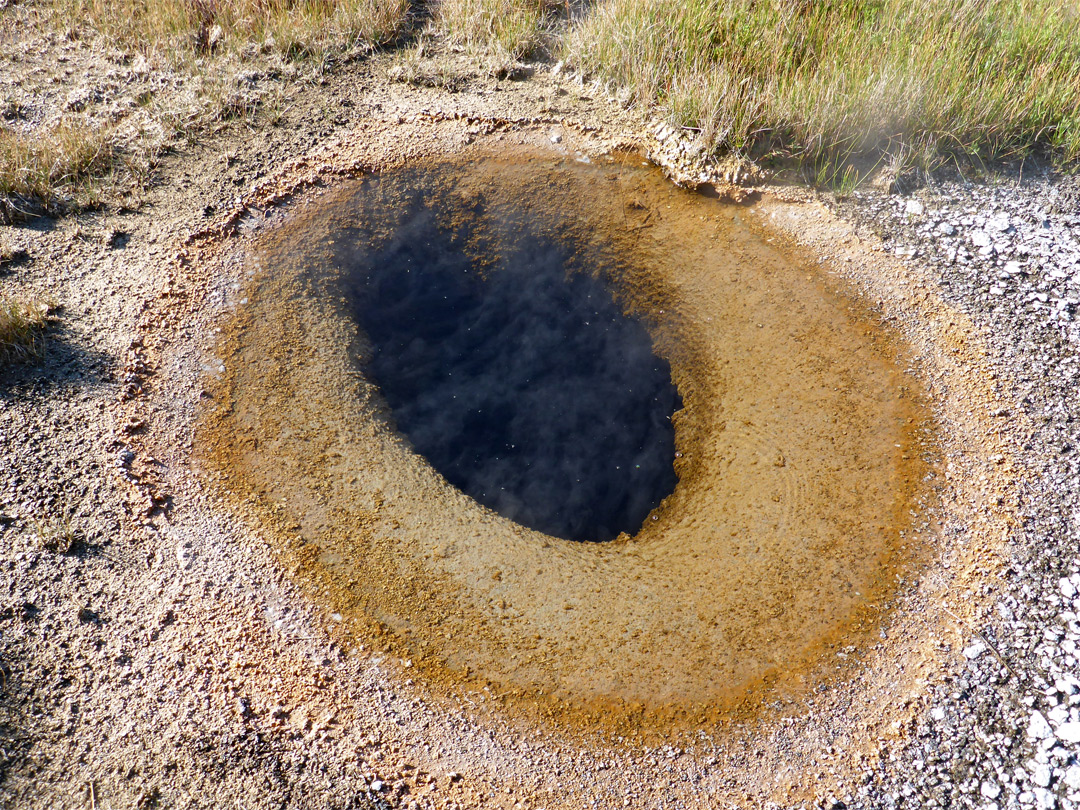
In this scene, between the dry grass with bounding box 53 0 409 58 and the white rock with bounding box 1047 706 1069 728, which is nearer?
the white rock with bounding box 1047 706 1069 728

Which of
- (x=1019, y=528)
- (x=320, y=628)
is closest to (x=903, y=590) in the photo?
(x=1019, y=528)

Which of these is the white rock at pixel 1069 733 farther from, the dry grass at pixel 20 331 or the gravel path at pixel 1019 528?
the dry grass at pixel 20 331

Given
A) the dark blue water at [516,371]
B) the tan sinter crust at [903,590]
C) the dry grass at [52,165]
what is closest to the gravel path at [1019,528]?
the tan sinter crust at [903,590]

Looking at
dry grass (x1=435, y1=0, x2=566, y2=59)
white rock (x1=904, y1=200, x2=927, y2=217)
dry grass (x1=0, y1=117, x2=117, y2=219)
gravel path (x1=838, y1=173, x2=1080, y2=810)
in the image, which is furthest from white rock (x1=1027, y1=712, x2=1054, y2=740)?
dry grass (x1=0, y1=117, x2=117, y2=219)

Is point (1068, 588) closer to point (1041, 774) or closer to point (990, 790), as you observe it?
point (1041, 774)

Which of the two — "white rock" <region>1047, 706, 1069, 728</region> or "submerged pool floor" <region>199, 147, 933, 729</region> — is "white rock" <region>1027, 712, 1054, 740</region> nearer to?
"white rock" <region>1047, 706, 1069, 728</region>

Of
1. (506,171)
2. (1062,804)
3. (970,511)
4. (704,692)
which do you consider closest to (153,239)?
(506,171)
